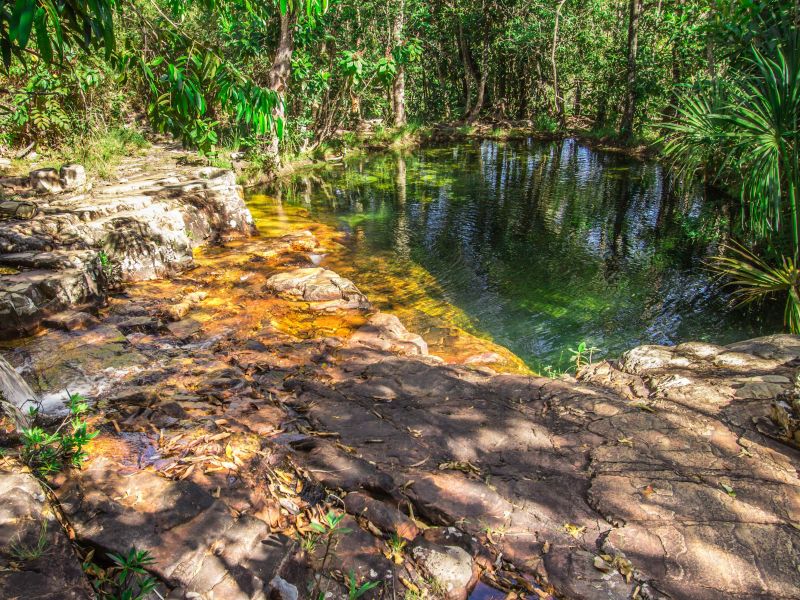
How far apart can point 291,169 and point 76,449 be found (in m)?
14.0

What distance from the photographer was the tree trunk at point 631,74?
18.2 m

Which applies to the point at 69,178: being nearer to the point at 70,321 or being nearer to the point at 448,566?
the point at 70,321

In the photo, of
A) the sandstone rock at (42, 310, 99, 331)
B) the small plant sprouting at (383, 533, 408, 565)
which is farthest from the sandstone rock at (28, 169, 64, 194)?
the small plant sprouting at (383, 533, 408, 565)

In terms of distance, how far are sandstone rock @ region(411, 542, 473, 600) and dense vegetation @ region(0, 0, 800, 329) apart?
7.28ft

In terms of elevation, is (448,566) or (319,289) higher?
(319,289)

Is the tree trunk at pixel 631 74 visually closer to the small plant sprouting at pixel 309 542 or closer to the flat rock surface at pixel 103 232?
the flat rock surface at pixel 103 232

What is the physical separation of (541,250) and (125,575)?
342 inches

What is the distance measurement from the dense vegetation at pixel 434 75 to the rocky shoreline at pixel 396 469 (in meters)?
1.85

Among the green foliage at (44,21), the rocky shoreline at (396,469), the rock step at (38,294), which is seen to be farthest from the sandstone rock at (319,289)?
the green foliage at (44,21)

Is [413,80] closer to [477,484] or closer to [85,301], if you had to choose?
[85,301]

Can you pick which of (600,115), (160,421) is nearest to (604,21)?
(600,115)

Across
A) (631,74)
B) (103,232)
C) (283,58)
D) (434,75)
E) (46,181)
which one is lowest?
(103,232)

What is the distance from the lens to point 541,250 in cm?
960

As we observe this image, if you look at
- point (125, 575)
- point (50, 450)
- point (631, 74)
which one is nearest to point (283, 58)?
point (631, 74)
